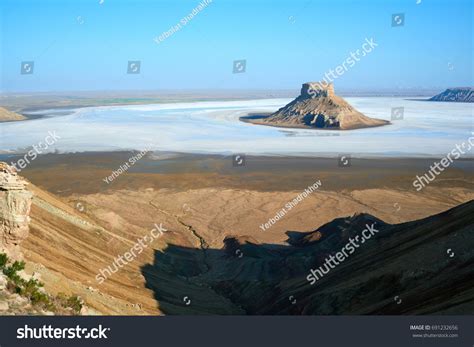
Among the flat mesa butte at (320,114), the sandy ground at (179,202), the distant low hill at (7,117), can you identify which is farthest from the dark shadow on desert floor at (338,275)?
the distant low hill at (7,117)

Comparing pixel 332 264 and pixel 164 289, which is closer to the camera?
pixel 164 289

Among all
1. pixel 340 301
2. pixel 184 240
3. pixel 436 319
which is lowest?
pixel 184 240

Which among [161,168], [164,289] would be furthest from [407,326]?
[161,168]

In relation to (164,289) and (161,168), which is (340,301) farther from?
(161,168)

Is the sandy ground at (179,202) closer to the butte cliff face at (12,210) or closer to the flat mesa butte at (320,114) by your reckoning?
the butte cliff face at (12,210)

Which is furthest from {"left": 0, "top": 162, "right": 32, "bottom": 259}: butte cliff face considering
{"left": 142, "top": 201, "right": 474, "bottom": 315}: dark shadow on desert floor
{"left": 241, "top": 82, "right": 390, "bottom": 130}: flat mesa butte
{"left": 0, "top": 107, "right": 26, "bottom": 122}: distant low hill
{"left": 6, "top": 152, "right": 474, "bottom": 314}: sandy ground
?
{"left": 0, "top": 107, "right": 26, "bottom": 122}: distant low hill
